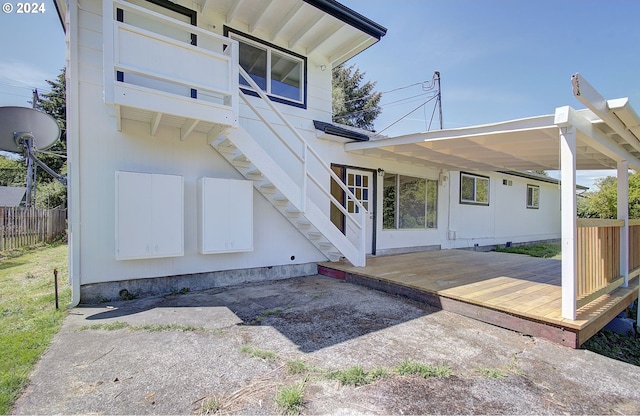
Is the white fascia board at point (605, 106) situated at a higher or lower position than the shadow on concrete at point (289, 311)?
higher

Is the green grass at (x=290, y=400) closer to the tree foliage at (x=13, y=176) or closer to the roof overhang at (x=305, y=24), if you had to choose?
the roof overhang at (x=305, y=24)

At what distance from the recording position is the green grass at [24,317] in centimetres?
233

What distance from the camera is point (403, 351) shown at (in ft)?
9.39

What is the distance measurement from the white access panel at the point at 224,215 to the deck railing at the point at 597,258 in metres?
4.51

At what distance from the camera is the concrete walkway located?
2066 mm

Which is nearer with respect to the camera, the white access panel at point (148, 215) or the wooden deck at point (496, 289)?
the wooden deck at point (496, 289)

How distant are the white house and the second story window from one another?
25mm

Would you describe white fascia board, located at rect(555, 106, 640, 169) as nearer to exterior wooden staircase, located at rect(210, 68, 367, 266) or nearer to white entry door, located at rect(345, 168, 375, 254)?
exterior wooden staircase, located at rect(210, 68, 367, 266)

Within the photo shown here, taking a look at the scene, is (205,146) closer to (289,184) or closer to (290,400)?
(289,184)

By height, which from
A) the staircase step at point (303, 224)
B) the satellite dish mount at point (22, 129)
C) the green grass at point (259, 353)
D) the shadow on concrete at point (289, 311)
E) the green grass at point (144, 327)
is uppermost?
the satellite dish mount at point (22, 129)

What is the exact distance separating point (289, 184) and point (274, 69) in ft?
8.79

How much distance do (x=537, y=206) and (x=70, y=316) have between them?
1605 cm

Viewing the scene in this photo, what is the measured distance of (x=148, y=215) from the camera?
432 centimetres

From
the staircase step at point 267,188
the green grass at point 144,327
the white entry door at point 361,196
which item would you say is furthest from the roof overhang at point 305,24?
the green grass at point 144,327
